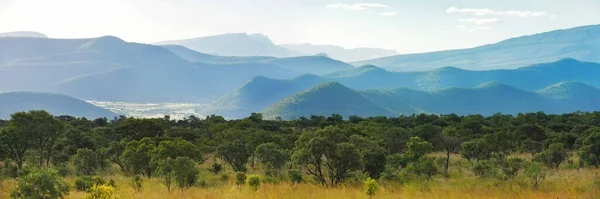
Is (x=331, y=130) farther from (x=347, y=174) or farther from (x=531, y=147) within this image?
(x=531, y=147)

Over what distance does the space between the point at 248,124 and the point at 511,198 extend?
6020 cm

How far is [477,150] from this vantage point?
36.0 meters

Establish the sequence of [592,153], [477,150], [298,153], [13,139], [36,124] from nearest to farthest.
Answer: [298,153], [592,153], [36,124], [13,139], [477,150]

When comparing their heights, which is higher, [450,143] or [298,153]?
[298,153]

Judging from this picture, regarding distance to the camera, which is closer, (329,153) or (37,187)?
(37,187)


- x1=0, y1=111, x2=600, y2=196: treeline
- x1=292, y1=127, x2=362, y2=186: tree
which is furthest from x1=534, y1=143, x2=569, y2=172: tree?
x1=292, y1=127, x2=362, y2=186: tree

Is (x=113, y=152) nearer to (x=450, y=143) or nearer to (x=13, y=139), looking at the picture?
(x=13, y=139)

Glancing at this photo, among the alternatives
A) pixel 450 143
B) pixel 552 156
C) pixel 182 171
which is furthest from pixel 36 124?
pixel 552 156

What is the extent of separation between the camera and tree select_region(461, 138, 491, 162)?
35594mm

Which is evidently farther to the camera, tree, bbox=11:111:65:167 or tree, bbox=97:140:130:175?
tree, bbox=97:140:130:175

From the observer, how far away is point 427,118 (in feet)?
275

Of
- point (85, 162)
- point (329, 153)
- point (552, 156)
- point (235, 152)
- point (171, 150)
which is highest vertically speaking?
point (329, 153)

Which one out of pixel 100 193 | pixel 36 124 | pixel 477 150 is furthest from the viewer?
pixel 477 150

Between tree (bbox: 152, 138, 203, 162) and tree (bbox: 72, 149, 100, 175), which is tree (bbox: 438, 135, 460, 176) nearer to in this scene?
tree (bbox: 152, 138, 203, 162)
